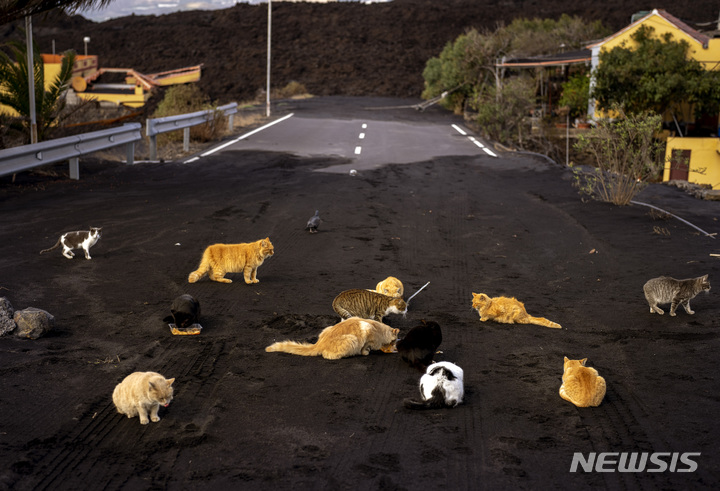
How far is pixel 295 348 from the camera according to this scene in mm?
6359

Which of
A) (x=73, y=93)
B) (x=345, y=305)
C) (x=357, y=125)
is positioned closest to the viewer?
(x=345, y=305)

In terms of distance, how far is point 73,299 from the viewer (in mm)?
7730

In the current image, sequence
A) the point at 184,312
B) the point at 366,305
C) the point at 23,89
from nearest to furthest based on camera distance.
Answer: the point at 184,312 < the point at 366,305 < the point at 23,89

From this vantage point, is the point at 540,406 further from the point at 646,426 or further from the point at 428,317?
the point at 428,317

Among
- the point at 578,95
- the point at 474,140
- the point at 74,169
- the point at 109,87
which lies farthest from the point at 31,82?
the point at 109,87

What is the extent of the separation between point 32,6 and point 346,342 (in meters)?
10.3

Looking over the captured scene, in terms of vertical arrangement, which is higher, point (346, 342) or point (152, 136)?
point (152, 136)

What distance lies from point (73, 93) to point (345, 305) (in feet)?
149

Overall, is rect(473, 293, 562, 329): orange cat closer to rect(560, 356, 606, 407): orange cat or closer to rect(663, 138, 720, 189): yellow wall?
rect(560, 356, 606, 407): orange cat

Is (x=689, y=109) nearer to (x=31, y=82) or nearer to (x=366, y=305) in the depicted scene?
(x=31, y=82)

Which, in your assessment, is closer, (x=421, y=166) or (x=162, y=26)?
(x=421, y=166)

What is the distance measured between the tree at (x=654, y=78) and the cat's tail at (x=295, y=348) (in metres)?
25.2

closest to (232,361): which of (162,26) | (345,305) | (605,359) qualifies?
(345,305)

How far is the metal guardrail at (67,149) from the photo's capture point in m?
13.4
